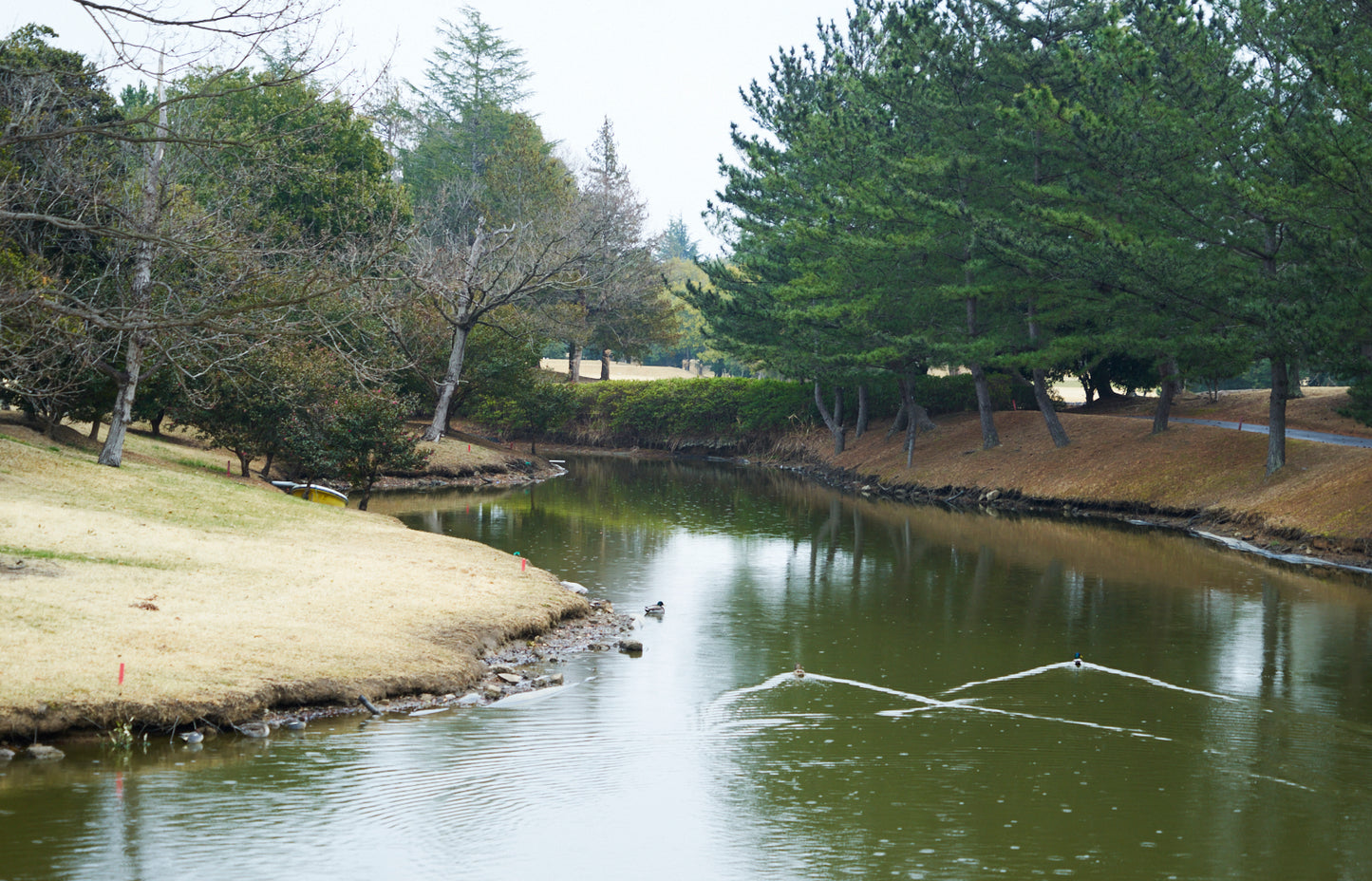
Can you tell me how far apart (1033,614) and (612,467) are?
30786 millimetres

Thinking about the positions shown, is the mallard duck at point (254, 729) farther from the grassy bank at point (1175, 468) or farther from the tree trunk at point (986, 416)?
the tree trunk at point (986, 416)

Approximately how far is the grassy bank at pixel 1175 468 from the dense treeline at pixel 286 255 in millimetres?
15272

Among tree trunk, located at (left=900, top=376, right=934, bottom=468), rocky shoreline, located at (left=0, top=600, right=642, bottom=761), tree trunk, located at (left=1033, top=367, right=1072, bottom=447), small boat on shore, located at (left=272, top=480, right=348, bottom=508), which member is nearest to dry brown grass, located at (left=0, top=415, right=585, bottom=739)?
rocky shoreline, located at (left=0, top=600, right=642, bottom=761)

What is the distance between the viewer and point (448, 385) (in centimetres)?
4169

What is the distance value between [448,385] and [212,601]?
2899 centimetres

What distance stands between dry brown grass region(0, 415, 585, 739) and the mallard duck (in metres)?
0.16

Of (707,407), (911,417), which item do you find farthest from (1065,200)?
(707,407)

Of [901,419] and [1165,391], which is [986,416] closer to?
[1165,391]

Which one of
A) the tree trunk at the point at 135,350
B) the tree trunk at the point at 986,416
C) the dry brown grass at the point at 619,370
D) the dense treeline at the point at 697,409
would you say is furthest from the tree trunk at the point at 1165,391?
the dry brown grass at the point at 619,370

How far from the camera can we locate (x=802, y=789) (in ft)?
30.3

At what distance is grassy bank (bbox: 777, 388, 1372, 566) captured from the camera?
24969mm

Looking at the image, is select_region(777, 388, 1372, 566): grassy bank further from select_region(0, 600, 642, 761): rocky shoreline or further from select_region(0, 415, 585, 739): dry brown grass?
select_region(0, 415, 585, 739): dry brown grass

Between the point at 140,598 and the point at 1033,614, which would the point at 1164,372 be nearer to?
the point at 1033,614

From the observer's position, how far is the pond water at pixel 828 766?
25.3 feet
